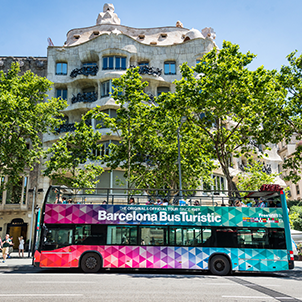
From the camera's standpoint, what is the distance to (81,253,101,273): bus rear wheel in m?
14.1

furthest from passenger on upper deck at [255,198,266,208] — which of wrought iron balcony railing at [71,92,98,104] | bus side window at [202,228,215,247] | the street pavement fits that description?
wrought iron balcony railing at [71,92,98,104]

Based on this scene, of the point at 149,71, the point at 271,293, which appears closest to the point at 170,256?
the point at 271,293

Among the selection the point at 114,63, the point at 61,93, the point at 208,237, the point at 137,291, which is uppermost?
the point at 114,63

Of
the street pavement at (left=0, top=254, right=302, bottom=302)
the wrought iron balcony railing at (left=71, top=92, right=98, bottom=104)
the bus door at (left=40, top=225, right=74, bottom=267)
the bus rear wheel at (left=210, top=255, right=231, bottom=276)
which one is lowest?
the street pavement at (left=0, top=254, right=302, bottom=302)

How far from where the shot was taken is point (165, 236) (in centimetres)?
1448

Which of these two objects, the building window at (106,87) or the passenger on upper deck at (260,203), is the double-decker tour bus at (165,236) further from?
the building window at (106,87)

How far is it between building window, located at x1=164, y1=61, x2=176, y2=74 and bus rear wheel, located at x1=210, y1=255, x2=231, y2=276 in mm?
25103

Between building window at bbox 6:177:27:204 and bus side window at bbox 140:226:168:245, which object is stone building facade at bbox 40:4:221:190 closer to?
building window at bbox 6:177:27:204

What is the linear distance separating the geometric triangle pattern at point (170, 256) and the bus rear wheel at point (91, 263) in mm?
226

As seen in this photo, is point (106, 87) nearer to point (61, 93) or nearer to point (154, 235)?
point (61, 93)

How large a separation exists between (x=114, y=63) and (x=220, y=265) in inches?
956

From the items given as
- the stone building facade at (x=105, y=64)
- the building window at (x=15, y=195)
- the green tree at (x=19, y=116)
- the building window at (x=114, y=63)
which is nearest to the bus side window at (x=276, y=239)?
the green tree at (x=19, y=116)

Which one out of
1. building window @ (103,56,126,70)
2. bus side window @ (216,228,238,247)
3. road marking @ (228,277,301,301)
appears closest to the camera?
road marking @ (228,277,301,301)

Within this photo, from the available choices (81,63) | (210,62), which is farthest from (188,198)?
(81,63)
